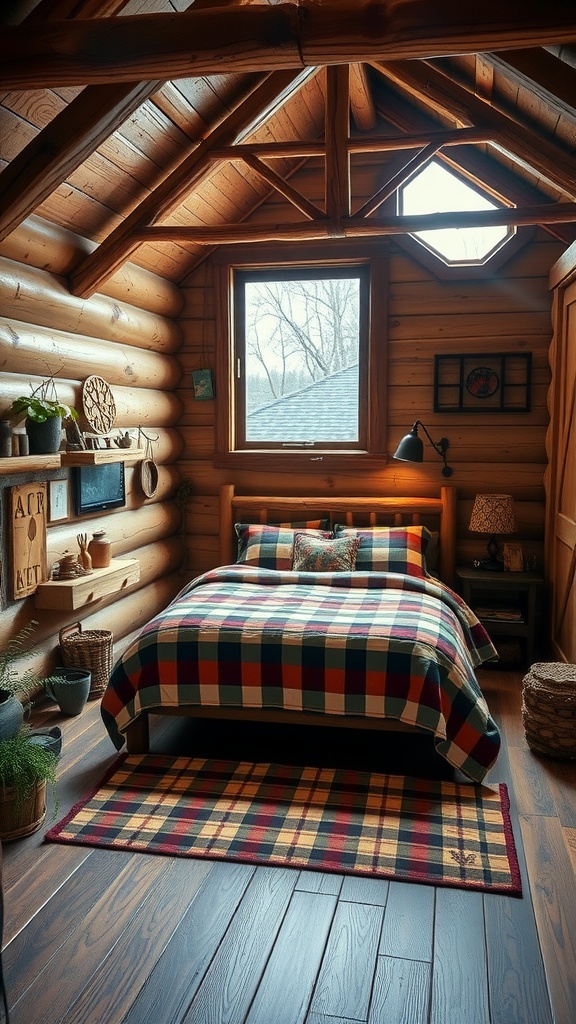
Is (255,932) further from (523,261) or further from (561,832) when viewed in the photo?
(523,261)

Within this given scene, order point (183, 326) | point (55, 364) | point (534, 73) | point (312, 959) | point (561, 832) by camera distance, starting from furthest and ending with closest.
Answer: point (183, 326), point (55, 364), point (534, 73), point (561, 832), point (312, 959)

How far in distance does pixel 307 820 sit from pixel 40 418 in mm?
2155

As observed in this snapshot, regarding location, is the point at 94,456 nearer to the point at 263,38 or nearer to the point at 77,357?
the point at 77,357

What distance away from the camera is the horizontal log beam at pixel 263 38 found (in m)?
2.50

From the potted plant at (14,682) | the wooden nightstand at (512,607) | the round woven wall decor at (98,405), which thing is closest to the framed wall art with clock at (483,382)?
the wooden nightstand at (512,607)

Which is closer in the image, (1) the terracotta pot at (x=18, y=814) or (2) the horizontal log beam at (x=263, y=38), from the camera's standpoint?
(2) the horizontal log beam at (x=263, y=38)

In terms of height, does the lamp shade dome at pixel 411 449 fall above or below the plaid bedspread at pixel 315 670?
above

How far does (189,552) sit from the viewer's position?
6125mm

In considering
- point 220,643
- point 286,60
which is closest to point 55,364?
point 220,643

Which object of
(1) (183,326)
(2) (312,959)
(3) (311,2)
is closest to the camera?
(2) (312,959)

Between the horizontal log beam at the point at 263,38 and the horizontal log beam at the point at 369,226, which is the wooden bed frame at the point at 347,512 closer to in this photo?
the horizontal log beam at the point at 369,226

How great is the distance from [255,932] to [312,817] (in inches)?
28.2

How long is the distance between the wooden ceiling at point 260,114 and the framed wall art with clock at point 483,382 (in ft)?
2.85

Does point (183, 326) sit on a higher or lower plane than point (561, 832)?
higher
